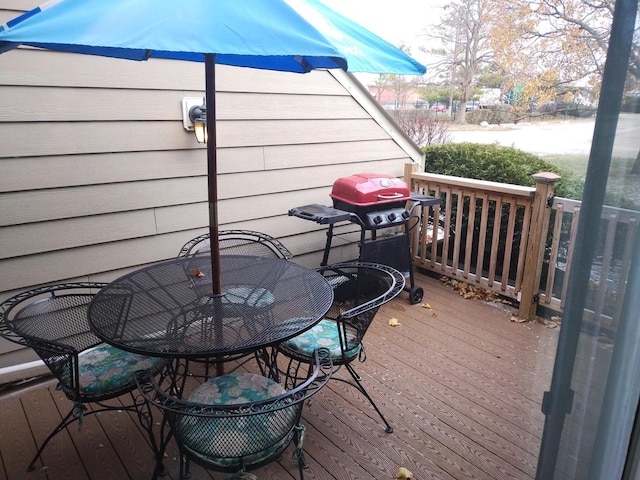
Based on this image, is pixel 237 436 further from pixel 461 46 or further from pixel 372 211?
pixel 461 46

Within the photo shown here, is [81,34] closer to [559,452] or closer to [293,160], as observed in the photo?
[559,452]

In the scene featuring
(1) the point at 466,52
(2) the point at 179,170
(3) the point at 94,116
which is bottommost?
(2) the point at 179,170

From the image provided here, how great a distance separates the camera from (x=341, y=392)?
8.20 ft

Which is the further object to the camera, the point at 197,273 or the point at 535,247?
the point at 535,247

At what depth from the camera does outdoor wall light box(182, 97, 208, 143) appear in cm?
277

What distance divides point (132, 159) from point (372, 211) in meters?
1.69

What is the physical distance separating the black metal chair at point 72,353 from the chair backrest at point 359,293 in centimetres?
85

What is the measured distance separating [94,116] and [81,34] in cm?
143

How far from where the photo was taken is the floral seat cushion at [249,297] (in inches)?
76.5

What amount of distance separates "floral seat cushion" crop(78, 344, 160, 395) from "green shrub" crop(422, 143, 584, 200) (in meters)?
3.27

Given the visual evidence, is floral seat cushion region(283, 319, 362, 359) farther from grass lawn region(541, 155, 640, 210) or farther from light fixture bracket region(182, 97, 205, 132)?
light fixture bracket region(182, 97, 205, 132)

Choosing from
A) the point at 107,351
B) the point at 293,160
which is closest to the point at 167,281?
the point at 107,351

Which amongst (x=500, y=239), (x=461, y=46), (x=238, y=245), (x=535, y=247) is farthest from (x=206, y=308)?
(x=461, y=46)

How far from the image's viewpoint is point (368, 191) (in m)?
3.26
